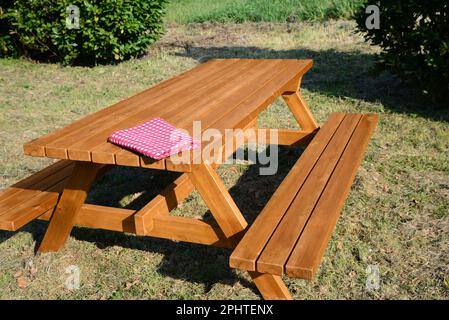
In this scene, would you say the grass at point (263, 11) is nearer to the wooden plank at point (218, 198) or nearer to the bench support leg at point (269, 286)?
the wooden plank at point (218, 198)

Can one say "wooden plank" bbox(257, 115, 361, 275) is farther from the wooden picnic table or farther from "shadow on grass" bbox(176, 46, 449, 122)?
"shadow on grass" bbox(176, 46, 449, 122)

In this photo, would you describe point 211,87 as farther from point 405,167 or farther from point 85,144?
point 405,167

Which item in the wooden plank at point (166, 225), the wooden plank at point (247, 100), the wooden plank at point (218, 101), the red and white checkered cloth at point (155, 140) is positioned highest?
the red and white checkered cloth at point (155, 140)

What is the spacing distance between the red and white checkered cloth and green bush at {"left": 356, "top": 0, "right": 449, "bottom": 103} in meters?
3.24

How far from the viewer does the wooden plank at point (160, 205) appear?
99.7 inches

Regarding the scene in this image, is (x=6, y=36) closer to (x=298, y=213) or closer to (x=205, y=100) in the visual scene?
(x=205, y=100)

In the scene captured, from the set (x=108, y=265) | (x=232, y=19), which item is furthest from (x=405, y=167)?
(x=232, y=19)

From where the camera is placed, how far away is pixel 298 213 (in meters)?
2.39

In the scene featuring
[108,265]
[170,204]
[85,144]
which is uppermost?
[85,144]

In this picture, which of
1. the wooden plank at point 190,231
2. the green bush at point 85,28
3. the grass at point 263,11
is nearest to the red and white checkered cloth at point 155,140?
the wooden plank at point 190,231

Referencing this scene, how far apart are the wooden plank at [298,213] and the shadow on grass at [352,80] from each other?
223cm
